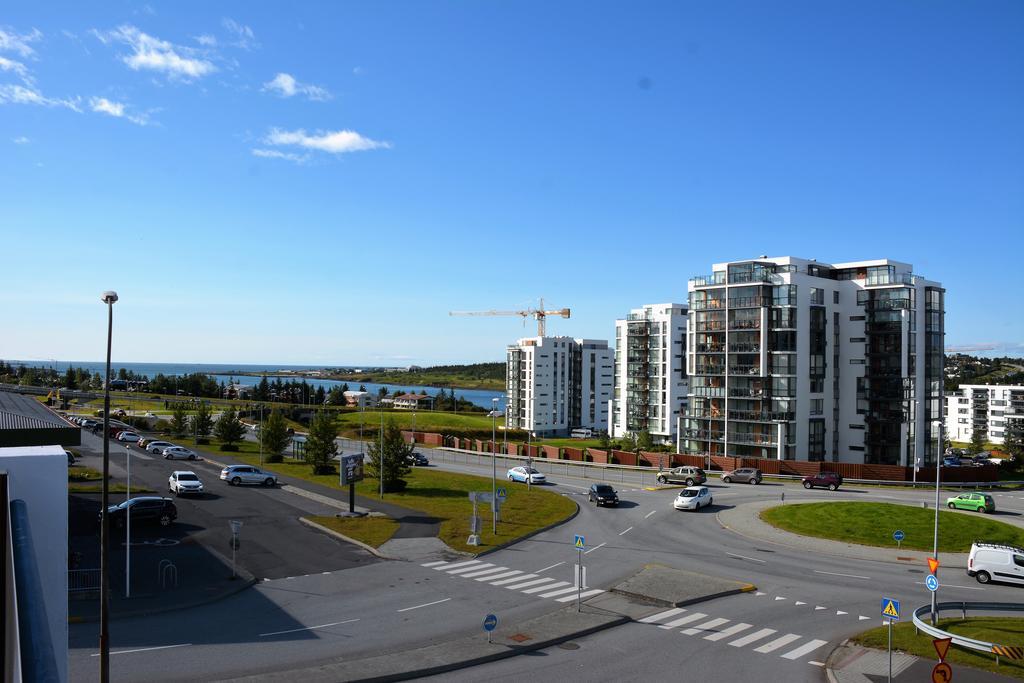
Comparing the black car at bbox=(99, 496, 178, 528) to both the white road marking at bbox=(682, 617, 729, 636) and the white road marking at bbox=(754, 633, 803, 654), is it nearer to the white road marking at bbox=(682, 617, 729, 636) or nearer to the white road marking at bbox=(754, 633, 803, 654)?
the white road marking at bbox=(682, 617, 729, 636)

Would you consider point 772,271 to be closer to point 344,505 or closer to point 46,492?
point 344,505

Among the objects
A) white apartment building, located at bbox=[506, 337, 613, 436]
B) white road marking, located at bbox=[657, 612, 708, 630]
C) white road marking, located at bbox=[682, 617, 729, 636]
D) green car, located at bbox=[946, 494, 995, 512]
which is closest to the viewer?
white road marking, located at bbox=[682, 617, 729, 636]

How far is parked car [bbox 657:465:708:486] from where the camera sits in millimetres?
60531

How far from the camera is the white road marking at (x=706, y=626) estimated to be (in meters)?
23.6

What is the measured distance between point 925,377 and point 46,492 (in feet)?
268

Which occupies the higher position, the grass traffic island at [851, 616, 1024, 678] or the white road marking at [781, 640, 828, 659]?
the grass traffic island at [851, 616, 1024, 678]

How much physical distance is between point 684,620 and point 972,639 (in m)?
8.78

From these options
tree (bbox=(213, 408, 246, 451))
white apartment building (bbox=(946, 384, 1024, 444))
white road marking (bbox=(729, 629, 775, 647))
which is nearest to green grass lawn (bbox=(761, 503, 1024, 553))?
white road marking (bbox=(729, 629, 775, 647))

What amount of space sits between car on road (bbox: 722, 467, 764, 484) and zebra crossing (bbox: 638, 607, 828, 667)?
132 feet

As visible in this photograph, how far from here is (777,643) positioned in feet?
74.4

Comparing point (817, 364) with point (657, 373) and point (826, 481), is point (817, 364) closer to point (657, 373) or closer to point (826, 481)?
point (826, 481)

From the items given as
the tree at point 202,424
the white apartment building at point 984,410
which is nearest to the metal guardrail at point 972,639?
the tree at point 202,424

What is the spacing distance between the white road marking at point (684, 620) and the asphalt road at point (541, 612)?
7cm

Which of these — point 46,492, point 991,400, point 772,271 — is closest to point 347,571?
point 46,492
